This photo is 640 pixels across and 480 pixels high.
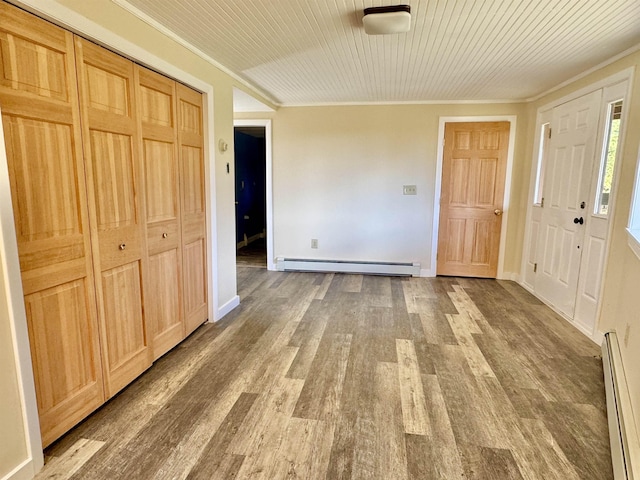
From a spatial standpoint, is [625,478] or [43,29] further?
[43,29]

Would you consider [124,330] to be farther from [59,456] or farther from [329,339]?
[329,339]

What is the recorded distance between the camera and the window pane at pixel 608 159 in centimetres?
284

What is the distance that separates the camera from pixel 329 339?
2910 mm

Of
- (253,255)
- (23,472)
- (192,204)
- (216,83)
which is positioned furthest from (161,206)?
(253,255)

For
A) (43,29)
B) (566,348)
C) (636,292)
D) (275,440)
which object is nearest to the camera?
(43,29)

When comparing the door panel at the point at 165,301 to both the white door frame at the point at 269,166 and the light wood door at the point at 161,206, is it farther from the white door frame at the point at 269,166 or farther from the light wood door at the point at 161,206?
the white door frame at the point at 269,166

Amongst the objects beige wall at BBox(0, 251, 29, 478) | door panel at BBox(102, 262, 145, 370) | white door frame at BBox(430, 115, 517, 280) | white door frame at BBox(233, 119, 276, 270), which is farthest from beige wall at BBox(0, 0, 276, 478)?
white door frame at BBox(430, 115, 517, 280)

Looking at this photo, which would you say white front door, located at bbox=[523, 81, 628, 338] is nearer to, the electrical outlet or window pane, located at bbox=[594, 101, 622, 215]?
window pane, located at bbox=[594, 101, 622, 215]

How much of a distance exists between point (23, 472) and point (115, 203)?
51.2 inches

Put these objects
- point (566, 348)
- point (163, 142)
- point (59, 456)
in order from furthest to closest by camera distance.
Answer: point (566, 348) → point (163, 142) → point (59, 456)

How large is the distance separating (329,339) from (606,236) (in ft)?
7.81

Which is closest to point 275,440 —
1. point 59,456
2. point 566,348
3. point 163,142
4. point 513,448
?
point 59,456

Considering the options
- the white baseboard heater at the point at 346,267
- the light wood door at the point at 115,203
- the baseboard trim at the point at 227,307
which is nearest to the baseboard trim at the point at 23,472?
the light wood door at the point at 115,203

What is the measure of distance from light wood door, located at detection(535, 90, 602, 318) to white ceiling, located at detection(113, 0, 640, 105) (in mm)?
420
